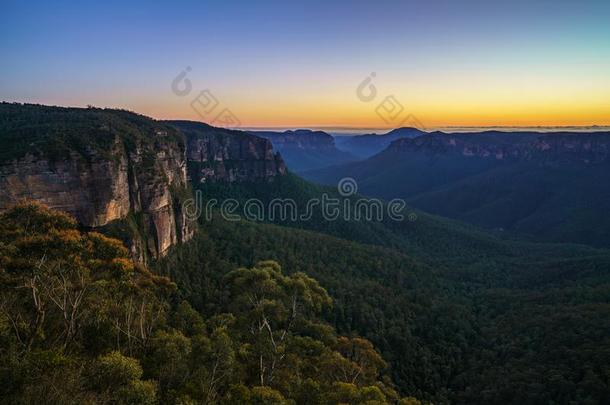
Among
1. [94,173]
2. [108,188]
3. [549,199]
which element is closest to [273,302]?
[108,188]

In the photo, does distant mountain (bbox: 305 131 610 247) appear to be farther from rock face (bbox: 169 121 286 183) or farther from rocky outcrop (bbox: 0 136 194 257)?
rocky outcrop (bbox: 0 136 194 257)

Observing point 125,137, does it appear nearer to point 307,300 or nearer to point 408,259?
point 307,300

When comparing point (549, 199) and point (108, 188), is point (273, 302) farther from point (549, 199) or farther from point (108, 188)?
point (549, 199)

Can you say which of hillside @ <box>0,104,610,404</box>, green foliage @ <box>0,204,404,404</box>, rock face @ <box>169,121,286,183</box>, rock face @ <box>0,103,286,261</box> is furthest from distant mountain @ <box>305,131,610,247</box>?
green foliage @ <box>0,204,404,404</box>

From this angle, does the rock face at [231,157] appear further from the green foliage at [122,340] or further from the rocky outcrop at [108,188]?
the green foliage at [122,340]

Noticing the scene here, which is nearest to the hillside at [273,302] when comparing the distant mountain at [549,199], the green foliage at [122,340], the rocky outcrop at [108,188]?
the green foliage at [122,340]
